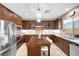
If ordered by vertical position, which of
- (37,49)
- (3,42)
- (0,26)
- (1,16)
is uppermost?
(1,16)

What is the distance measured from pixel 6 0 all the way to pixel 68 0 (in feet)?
3.55

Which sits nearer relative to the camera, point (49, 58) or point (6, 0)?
point (49, 58)

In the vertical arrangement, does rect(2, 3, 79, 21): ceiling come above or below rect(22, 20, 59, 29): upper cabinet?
above

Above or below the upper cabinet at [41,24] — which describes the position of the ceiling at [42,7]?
above

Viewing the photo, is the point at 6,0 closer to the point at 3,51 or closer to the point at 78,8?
the point at 3,51

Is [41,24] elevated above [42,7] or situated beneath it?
situated beneath

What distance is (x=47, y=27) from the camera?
954cm

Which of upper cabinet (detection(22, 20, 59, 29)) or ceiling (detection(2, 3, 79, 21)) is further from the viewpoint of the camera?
upper cabinet (detection(22, 20, 59, 29))

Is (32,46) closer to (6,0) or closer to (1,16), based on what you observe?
(1,16)

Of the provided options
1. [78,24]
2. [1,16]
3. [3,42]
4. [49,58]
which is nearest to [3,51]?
[3,42]

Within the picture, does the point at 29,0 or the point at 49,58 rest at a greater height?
the point at 29,0

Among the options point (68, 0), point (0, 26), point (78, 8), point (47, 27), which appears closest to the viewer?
point (68, 0)

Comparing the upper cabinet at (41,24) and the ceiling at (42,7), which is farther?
the upper cabinet at (41,24)

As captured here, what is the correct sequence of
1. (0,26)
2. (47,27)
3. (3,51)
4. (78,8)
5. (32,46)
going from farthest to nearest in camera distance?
(47,27) → (78,8) → (32,46) → (3,51) → (0,26)
